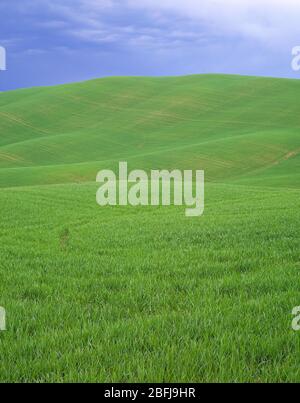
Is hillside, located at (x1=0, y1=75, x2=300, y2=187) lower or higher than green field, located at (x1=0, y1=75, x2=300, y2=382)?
higher

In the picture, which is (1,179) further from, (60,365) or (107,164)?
(60,365)

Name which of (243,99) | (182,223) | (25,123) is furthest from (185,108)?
(182,223)

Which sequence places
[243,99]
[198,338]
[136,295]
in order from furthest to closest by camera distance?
1. [243,99]
2. [136,295]
3. [198,338]

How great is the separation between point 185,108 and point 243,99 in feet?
52.6

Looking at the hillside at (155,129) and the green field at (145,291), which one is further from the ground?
the hillside at (155,129)

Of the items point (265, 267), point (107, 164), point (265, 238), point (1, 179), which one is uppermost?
point (107, 164)

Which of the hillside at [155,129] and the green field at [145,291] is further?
the hillside at [155,129]

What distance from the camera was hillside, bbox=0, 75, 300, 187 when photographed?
2884 inches

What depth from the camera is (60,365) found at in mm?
5309

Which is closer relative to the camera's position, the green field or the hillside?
the green field

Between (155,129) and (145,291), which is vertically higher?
(155,129)

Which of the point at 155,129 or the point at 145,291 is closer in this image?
the point at 145,291

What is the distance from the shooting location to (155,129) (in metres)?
105

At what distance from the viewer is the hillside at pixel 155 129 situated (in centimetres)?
7325
